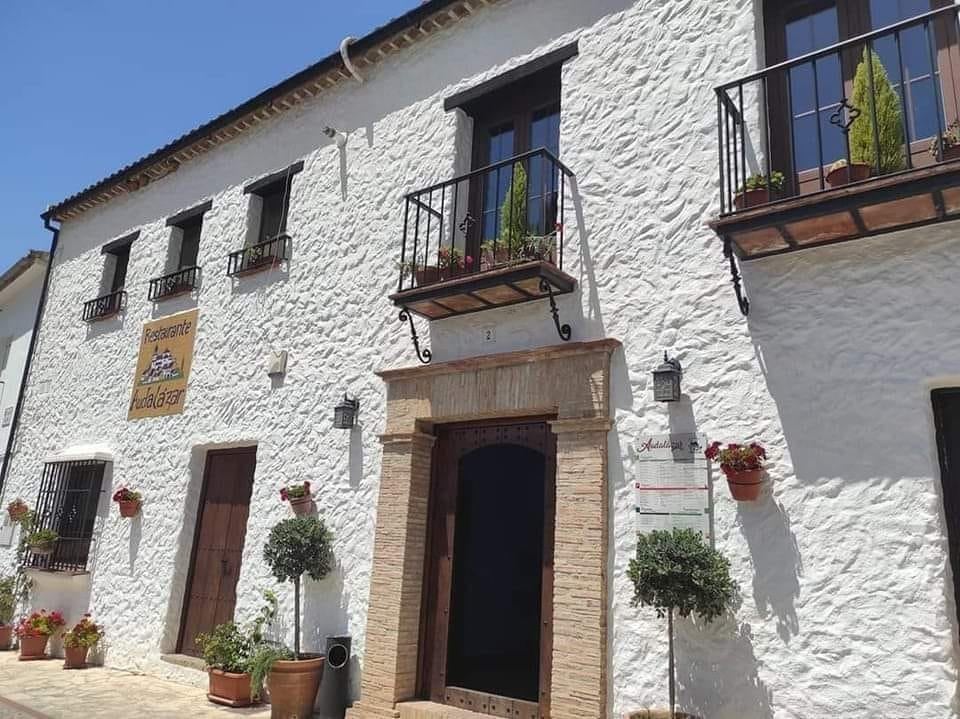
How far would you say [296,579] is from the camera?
6.40 m

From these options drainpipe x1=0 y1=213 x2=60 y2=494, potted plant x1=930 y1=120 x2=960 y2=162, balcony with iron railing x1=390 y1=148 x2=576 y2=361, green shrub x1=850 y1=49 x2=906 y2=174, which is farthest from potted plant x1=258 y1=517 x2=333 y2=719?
drainpipe x1=0 y1=213 x2=60 y2=494

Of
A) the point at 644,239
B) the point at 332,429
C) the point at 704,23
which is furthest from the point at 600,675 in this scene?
the point at 704,23

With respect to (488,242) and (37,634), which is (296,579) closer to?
(488,242)

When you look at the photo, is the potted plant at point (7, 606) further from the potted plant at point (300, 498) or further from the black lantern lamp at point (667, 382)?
the black lantern lamp at point (667, 382)

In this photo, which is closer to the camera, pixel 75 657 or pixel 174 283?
pixel 75 657

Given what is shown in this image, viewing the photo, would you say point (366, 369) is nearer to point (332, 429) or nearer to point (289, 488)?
point (332, 429)

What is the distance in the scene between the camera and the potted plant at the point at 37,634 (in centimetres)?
884

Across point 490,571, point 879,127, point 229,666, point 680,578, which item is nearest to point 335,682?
point 229,666

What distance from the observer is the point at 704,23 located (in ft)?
17.7

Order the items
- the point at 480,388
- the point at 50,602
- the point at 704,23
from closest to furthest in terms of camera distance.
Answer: the point at 704,23, the point at 480,388, the point at 50,602

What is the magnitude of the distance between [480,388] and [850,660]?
3.09 meters

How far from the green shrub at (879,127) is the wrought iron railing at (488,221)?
6.97ft

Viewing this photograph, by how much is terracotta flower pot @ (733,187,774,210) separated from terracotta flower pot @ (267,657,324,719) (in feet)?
15.7

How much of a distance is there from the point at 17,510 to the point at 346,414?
647cm
